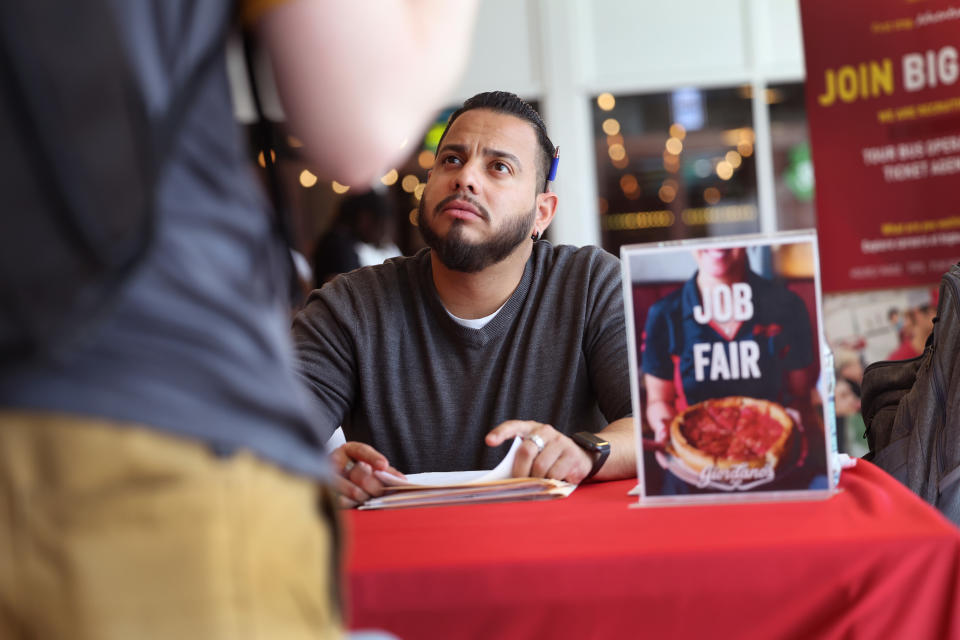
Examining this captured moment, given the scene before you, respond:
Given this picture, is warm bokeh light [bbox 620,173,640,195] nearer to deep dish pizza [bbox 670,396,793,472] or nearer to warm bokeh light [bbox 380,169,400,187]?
warm bokeh light [bbox 380,169,400,187]

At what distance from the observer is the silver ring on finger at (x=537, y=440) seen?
1.39 metres

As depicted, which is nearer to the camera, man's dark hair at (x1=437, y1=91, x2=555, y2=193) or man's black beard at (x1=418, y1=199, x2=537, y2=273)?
man's black beard at (x1=418, y1=199, x2=537, y2=273)

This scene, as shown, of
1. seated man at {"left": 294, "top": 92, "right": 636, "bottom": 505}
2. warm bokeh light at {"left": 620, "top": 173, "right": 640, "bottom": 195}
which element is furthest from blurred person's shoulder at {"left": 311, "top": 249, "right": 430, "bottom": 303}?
warm bokeh light at {"left": 620, "top": 173, "right": 640, "bottom": 195}

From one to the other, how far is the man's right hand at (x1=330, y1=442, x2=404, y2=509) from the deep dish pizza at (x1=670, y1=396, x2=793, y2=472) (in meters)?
0.45

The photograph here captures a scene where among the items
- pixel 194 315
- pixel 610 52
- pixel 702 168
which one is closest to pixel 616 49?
pixel 610 52

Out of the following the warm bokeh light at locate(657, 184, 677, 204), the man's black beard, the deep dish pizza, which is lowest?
the deep dish pizza

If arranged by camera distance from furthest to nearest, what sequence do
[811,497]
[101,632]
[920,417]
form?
[920,417], [811,497], [101,632]

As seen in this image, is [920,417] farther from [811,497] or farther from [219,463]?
[219,463]

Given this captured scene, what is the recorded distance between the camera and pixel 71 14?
0.50 m

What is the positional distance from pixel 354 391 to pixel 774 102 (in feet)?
12.7

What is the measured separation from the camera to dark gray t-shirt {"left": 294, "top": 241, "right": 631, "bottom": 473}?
6.09 ft

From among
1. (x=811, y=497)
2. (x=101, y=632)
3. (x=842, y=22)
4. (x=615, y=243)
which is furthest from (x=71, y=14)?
(x=615, y=243)

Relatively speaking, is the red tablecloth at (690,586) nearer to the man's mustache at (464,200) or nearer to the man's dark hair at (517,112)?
the man's mustache at (464,200)

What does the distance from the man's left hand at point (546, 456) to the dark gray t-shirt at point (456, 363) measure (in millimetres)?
406
